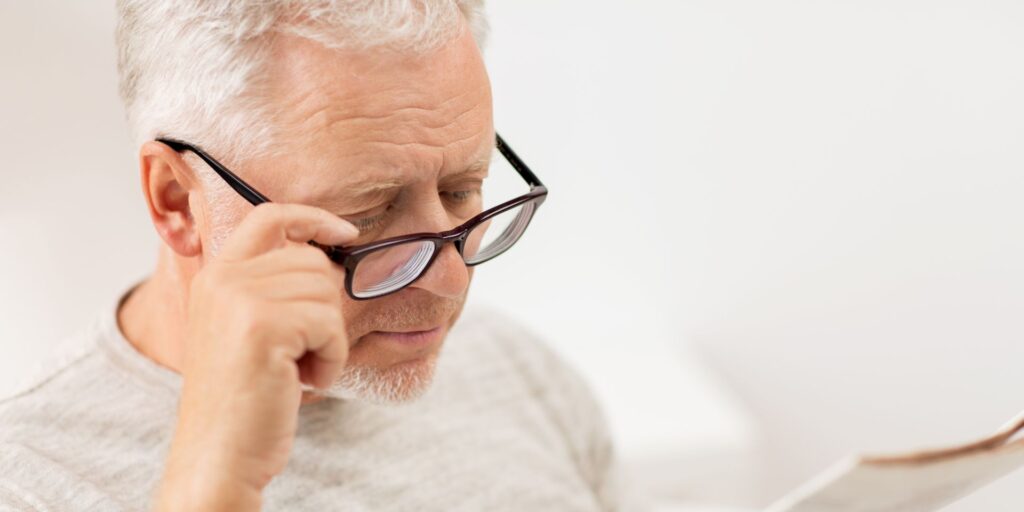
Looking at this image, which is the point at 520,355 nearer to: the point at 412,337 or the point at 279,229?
the point at 412,337

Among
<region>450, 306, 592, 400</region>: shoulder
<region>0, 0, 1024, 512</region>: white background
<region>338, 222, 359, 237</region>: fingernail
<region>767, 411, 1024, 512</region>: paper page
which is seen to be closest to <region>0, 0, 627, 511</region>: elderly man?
<region>338, 222, 359, 237</region>: fingernail

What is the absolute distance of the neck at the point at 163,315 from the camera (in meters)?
1.22

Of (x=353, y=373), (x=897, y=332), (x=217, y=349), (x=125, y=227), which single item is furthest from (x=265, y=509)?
(x=897, y=332)

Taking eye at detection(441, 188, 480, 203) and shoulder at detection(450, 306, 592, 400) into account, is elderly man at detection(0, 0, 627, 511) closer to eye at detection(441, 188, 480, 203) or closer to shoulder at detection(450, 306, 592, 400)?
eye at detection(441, 188, 480, 203)

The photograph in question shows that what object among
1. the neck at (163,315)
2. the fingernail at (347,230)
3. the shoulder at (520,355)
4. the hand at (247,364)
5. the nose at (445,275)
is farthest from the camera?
the shoulder at (520,355)

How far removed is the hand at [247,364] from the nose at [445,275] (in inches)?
7.3

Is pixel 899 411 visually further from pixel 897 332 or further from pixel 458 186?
pixel 458 186

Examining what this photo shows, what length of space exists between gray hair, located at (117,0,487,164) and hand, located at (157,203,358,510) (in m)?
0.18

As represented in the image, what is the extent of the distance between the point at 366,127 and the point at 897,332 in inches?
69.5

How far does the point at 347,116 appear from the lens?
106 cm

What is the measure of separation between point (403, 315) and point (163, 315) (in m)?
0.30

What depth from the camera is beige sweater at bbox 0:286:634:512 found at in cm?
116

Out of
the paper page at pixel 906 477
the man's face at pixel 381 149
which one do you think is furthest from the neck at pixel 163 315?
the paper page at pixel 906 477

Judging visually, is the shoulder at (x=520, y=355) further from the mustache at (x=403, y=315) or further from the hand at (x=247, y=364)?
the hand at (x=247, y=364)
